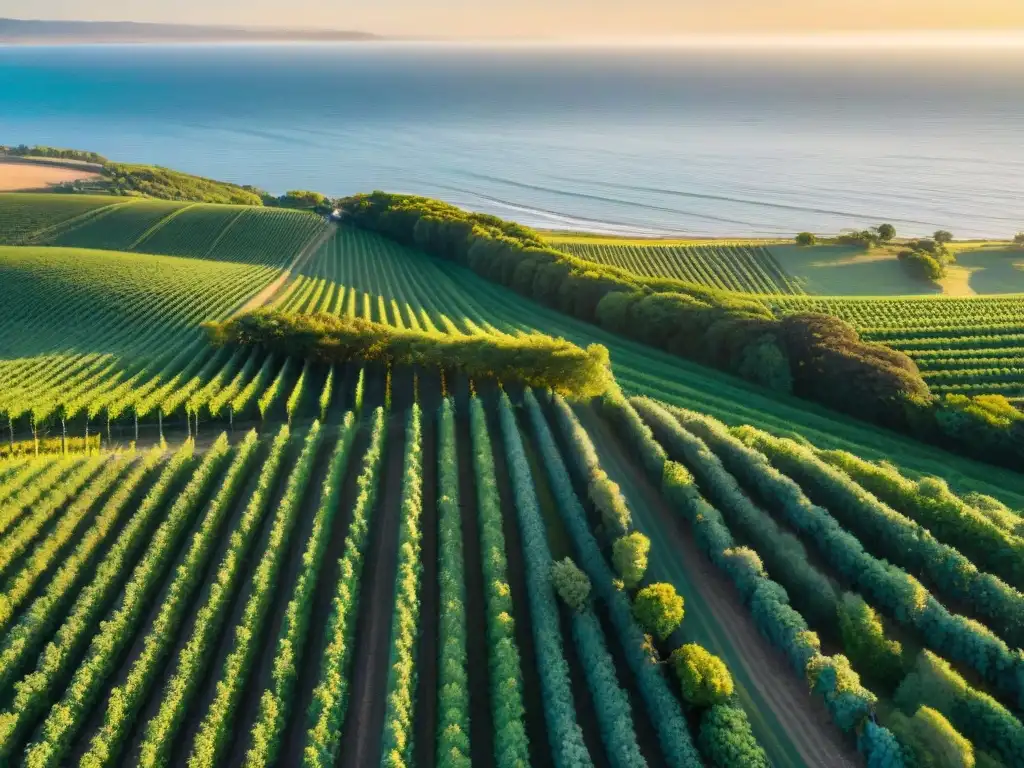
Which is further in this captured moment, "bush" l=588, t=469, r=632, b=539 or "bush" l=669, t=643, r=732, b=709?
"bush" l=588, t=469, r=632, b=539

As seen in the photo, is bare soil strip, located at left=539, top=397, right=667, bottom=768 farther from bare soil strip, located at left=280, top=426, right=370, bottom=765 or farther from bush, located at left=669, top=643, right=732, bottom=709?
bare soil strip, located at left=280, top=426, right=370, bottom=765

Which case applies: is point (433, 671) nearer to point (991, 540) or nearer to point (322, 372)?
point (991, 540)

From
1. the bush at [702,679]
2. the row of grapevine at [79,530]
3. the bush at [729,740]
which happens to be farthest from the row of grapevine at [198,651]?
the bush at [729,740]

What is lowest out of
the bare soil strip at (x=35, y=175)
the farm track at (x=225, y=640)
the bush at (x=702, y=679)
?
the farm track at (x=225, y=640)

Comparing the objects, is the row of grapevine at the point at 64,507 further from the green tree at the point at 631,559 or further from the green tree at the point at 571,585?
the green tree at the point at 631,559

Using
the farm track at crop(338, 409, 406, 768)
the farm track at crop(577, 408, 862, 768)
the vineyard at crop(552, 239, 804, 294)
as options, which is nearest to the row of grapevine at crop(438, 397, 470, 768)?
the farm track at crop(338, 409, 406, 768)

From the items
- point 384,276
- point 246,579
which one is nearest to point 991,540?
point 246,579

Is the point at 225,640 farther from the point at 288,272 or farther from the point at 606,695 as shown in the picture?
the point at 288,272
